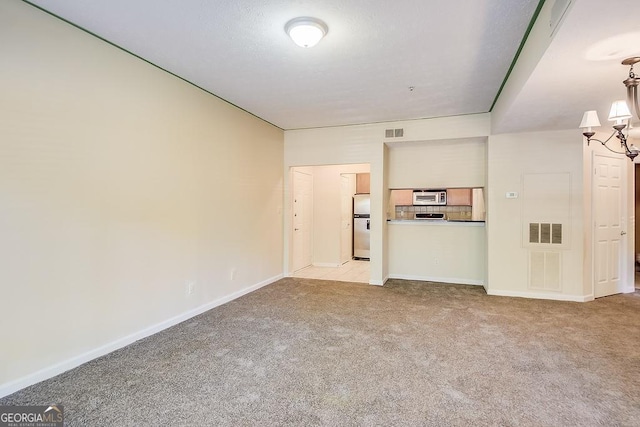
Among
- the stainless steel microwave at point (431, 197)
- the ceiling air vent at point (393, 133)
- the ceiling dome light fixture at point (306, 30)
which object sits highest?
the ceiling dome light fixture at point (306, 30)

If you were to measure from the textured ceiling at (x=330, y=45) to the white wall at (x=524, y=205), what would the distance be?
3.11 feet

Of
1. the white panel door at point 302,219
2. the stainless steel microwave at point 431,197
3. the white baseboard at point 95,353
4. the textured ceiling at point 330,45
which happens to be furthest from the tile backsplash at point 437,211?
the white baseboard at point 95,353

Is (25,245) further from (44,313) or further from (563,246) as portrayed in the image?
(563,246)

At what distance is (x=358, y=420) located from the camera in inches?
74.9

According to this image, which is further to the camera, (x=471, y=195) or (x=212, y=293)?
(x=471, y=195)

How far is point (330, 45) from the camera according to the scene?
2.73 metres

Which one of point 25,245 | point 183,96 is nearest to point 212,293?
point 25,245

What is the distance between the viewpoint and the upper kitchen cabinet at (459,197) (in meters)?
6.02

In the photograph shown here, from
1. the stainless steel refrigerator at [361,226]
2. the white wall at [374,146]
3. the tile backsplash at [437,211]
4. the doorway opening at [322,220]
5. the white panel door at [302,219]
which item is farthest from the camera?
the stainless steel refrigerator at [361,226]

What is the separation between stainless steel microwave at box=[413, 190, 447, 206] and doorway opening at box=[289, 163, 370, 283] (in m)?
1.41

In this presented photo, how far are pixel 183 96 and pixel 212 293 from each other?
7.83 ft

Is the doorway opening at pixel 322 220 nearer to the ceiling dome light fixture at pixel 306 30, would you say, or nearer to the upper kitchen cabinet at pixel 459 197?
the upper kitchen cabinet at pixel 459 197

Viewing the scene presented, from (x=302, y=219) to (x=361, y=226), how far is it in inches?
71.1

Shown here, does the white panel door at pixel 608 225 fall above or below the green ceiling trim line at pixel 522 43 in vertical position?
below
